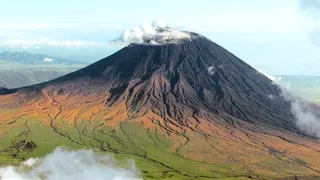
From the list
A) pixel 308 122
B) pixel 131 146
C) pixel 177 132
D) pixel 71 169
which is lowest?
pixel 71 169

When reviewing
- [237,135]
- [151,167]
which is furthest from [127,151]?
[237,135]

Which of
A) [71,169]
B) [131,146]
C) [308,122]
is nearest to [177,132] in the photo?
[131,146]

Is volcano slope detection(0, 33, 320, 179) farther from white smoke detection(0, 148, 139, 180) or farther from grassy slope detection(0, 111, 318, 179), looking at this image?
white smoke detection(0, 148, 139, 180)

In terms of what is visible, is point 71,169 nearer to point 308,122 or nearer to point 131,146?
point 131,146

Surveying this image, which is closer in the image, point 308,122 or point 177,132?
point 177,132

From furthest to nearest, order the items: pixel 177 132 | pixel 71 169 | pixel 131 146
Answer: pixel 177 132
pixel 131 146
pixel 71 169

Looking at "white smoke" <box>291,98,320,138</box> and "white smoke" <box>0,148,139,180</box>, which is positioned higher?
"white smoke" <box>291,98,320,138</box>

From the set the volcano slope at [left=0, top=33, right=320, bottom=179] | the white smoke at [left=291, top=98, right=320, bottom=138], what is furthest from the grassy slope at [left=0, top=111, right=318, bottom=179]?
the white smoke at [left=291, top=98, right=320, bottom=138]

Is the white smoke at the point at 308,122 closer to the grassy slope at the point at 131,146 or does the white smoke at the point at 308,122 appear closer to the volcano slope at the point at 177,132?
the volcano slope at the point at 177,132

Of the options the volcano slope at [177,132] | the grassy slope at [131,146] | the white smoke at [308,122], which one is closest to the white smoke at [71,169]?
the grassy slope at [131,146]
